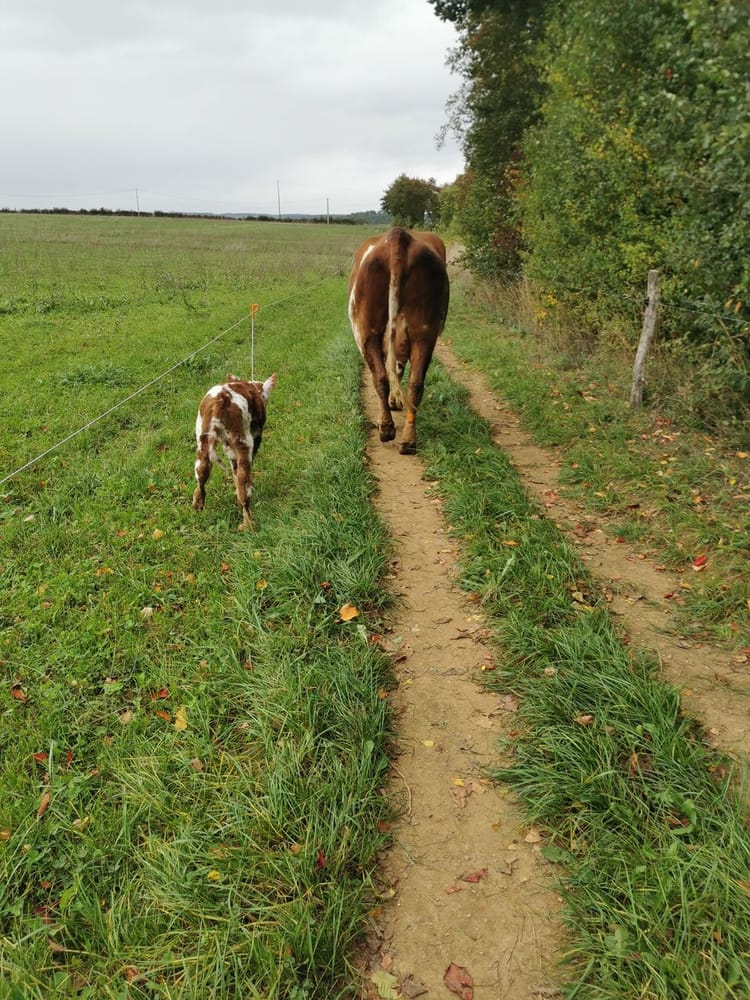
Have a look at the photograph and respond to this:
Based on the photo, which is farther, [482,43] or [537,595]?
[482,43]

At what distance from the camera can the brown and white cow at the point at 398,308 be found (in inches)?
236

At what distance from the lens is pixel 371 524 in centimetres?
482

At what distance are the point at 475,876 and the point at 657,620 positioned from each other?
2191 mm

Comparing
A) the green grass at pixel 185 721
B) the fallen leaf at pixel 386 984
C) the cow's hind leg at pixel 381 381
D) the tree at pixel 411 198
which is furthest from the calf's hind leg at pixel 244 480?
the tree at pixel 411 198

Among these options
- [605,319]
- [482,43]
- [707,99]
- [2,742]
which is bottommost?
[2,742]

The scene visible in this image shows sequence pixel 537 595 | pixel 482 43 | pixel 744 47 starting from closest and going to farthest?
pixel 537 595 < pixel 744 47 < pixel 482 43

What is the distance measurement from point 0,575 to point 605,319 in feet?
28.7

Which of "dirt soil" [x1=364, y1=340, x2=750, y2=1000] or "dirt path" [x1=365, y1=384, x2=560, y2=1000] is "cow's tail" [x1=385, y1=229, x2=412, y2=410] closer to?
"dirt soil" [x1=364, y1=340, x2=750, y2=1000]

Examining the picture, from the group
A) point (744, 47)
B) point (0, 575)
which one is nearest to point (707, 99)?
point (744, 47)

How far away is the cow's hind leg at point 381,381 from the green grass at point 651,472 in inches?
76.7

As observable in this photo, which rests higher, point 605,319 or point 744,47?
point 744,47

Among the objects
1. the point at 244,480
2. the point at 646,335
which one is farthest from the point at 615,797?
the point at 646,335

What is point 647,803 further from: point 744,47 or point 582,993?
point 744,47

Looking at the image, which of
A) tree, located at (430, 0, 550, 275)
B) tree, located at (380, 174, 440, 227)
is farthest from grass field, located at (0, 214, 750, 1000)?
tree, located at (380, 174, 440, 227)
